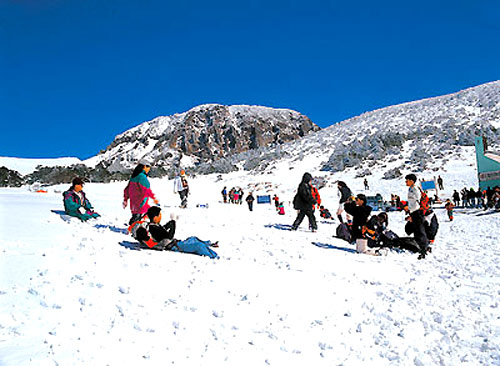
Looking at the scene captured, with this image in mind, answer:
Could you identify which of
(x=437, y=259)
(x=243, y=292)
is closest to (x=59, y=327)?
(x=243, y=292)

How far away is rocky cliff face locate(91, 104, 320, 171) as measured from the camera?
3969 inches

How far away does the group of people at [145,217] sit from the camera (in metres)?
6.96

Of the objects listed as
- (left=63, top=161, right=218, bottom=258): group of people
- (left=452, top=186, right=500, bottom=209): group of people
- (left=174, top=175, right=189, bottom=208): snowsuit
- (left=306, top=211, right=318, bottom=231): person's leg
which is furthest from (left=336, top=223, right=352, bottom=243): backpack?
(left=452, top=186, right=500, bottom=209): group of people

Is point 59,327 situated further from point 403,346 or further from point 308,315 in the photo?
point 403,346

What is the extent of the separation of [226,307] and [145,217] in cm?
387

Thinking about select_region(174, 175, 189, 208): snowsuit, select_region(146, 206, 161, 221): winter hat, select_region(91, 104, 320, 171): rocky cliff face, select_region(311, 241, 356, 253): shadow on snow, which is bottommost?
select_region(311, 241, 356, 253): shadow on snow

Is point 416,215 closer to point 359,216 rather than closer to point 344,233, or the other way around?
point 359,216

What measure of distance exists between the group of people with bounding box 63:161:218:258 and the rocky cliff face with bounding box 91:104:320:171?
83.5m

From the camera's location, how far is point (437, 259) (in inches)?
338

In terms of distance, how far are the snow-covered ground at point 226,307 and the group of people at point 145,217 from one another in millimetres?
371

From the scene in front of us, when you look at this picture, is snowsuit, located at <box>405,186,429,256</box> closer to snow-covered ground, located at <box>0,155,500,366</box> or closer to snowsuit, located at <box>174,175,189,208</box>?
snow-covered ground, located at <box>0,155,500,366</box>

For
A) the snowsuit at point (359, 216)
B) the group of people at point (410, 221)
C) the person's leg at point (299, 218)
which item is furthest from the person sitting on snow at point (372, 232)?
the person's leg at point (299, 218)

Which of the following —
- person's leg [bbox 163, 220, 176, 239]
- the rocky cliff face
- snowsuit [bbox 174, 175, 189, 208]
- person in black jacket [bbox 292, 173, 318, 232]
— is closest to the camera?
person's leg [bbox 163, 220, 176, 239]

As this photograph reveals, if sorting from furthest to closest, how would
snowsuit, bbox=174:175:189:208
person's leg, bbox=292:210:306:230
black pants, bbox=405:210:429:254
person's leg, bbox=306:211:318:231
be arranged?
snowsuit, bbox=174:175:189:208
person's leg, bbox=292:210:306:230
person's leg, bbox=306:211:318:231
black pants, bbox=405:210:429:254
